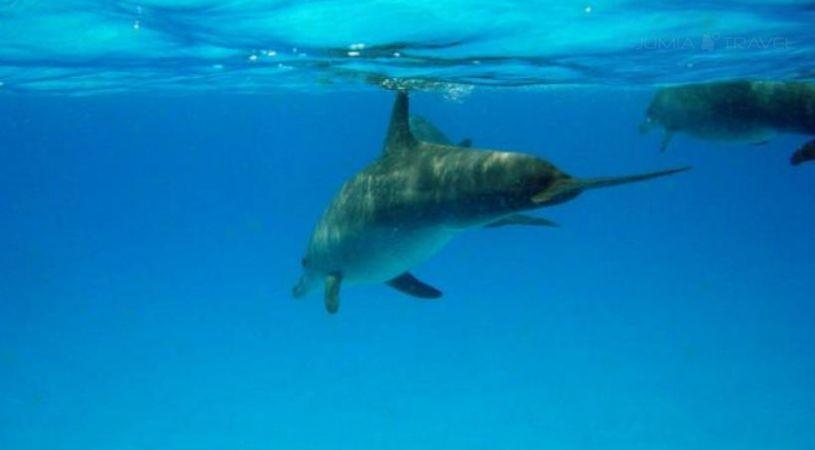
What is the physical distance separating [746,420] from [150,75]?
24.4 meters

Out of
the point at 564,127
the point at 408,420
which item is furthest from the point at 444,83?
the point at 564,127

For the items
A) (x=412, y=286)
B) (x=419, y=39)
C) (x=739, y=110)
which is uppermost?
(x=419, y=39)

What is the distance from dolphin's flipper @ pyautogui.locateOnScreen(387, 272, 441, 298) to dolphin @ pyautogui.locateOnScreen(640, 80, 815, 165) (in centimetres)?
612

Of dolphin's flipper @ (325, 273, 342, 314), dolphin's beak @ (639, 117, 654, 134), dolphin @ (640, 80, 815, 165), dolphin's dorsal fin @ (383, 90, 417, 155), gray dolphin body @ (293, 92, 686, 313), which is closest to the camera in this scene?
gray dolphin body @ (293, 92, 686, 313)

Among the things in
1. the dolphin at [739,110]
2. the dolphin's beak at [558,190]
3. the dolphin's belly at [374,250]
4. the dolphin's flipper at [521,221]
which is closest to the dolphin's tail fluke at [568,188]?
the dolphin's beak at [558,190]

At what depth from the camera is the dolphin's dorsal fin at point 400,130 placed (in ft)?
32.2

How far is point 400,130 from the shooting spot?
9.93 meters

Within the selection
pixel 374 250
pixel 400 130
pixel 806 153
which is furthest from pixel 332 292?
pixel 806 153

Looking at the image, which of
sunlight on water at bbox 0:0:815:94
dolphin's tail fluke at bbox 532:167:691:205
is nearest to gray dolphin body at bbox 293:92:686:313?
dolphin's tail fluke at bbox 532:167:691:205

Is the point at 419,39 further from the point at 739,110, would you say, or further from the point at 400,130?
the point at 400,130

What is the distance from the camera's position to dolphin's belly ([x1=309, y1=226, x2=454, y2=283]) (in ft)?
30.1

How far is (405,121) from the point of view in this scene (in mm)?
9961

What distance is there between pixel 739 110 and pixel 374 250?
725 cm

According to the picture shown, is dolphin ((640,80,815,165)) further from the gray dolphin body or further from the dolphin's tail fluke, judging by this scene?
the dolphin's tail fluke
